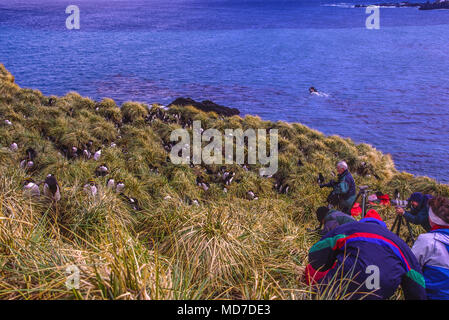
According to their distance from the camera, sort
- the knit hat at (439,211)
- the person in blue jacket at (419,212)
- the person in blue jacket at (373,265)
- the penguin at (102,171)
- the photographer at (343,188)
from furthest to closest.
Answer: the penguin at (102,171) < the photographer at (343,188) < the person in blue jacket at (419,212) < the knit hat at (439,211) < the person in blue jacket at (373,265)

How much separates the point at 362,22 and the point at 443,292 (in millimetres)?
110580

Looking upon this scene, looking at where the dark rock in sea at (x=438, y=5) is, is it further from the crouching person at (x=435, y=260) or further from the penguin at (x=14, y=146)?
the crouching person at (x=435, y=260)

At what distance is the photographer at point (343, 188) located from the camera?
6.01m

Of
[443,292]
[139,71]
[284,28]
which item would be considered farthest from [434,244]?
[284,28]

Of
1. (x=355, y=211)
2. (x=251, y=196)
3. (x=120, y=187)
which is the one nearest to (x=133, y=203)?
(x=120, y=187)

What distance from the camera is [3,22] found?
7675cm

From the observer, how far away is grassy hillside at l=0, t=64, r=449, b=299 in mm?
2381

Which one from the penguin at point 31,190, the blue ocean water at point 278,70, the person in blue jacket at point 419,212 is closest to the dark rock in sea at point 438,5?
the blue ocean water at point 278,70

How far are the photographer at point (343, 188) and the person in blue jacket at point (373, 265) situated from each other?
359 centimetres

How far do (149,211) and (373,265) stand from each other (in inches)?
133

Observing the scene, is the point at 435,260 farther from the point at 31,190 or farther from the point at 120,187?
the point at 120,187

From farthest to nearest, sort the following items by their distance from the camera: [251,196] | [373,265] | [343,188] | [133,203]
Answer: [251,196] → [343,188] → [133,203] → [373,265]

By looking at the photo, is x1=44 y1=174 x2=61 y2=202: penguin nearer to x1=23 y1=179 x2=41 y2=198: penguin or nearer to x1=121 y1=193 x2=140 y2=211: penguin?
x1=23 y1=179 x2=41 y2=198: penguin

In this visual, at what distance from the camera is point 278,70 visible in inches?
1757
